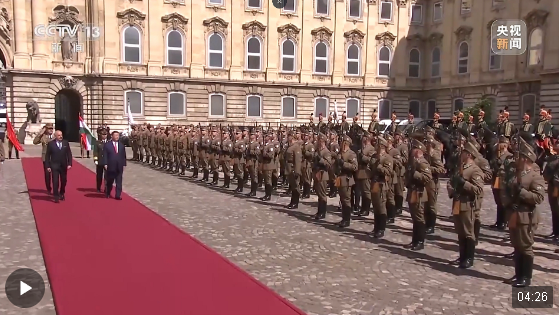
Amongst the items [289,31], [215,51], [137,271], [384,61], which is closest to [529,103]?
[384,61]

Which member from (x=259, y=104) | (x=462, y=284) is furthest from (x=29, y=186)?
(x=259, y=104)

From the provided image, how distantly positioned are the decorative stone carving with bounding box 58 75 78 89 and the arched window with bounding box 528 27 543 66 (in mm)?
31757

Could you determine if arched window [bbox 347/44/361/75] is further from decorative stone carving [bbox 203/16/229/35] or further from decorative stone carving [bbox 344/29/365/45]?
decorative stone carving [bbox 203/16/229/35]

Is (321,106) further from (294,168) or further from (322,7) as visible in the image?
(294,168)

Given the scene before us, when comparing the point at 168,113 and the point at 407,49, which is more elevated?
the point at 407,49

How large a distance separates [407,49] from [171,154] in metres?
29.5

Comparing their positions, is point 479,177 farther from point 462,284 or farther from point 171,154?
point 171,154

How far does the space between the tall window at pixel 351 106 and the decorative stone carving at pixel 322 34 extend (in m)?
5.41

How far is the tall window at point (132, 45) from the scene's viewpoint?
36.4 m

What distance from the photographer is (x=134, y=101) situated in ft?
120

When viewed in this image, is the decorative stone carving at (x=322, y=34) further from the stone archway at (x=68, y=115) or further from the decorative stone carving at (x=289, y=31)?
the stone archway at (x=68, y=115)

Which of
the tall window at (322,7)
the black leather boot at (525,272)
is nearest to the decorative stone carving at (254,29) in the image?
the tall window at (322,7)

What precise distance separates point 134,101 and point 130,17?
240 inches

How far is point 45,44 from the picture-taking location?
34.7m
